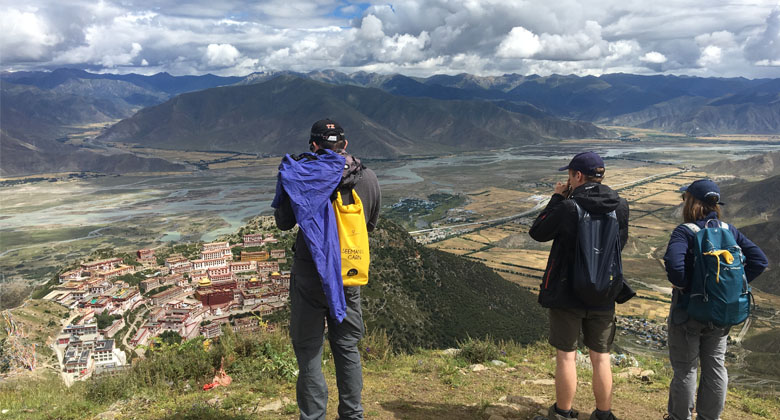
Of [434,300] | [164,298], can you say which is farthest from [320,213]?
[164,298]

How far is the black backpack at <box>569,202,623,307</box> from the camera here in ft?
11.2

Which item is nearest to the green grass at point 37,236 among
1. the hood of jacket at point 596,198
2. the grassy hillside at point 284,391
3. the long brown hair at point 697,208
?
the grassy hillside at point 284,391

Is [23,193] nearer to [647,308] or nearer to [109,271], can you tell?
[109,271]

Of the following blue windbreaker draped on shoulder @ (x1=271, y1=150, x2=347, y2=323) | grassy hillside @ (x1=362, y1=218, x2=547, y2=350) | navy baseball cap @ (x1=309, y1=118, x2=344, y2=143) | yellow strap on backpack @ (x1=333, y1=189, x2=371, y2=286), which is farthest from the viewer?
grassy hillside @ (x1=362, y1=218, x2=547, y2=350)

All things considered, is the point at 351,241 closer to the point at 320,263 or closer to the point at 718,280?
the point at 320,263

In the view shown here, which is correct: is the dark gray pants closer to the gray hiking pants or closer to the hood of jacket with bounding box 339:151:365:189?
the hood of jacket with bounding box 339:151:365:189

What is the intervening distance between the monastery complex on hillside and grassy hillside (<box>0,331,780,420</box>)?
14.4 meters

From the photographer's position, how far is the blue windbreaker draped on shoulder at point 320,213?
126 inches

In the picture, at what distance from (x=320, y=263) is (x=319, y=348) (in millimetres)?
716

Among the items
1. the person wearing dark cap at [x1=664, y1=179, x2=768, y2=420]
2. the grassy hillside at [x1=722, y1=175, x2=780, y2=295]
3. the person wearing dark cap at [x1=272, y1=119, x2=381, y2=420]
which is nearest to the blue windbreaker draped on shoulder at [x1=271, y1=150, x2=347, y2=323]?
the person wearing dark cap at [x1=272, y1=119, x2=381, y2=420]

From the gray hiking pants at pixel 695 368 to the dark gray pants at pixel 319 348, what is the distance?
99.4 inches

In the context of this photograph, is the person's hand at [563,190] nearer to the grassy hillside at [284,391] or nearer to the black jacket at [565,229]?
the black jacket at [565,229]

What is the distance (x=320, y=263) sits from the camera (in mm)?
3182

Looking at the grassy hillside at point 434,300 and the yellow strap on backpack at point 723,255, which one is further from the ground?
the yellow strap on backpack at point 723,255
